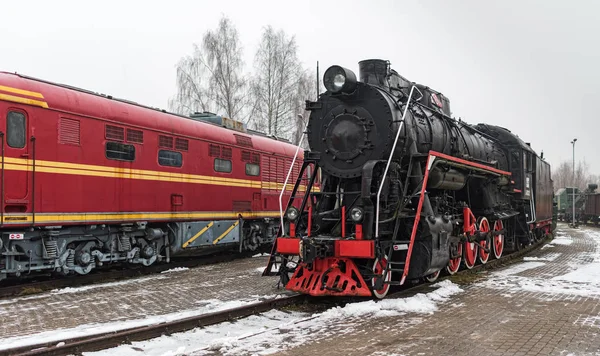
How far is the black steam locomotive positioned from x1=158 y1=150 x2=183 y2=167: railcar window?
4173 mm

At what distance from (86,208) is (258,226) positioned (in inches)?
249

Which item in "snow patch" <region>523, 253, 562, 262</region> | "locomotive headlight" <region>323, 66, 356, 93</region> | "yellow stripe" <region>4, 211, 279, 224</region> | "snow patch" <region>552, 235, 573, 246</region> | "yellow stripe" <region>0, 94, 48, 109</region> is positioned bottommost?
"snow patch" <region>552, 235, 573, 246</region>

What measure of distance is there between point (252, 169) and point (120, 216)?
5253 millimetres

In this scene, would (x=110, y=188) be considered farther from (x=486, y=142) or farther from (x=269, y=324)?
(x=486, y=142)

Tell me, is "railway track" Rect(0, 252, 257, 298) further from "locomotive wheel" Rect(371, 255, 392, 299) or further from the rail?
"locomotive wheel" Rect(371, 255, 392, 299)

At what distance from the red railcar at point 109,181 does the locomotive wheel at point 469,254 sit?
4.78 meters

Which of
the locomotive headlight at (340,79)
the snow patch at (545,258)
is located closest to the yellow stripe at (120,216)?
the locomotive headlight at (340,79)

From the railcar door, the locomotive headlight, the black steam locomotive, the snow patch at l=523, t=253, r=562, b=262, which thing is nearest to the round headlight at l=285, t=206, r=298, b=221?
the black steam locomotive

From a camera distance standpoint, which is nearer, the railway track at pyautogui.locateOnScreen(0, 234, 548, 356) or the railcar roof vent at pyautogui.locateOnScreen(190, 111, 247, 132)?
the railway track at pyautogui.locateOnScreen(0, 234, 548, 356)

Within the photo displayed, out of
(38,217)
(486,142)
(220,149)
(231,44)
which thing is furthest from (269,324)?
(231,44)

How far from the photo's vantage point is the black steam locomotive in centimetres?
788

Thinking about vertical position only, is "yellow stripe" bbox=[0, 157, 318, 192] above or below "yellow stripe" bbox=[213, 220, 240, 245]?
above

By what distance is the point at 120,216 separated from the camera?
10.8m

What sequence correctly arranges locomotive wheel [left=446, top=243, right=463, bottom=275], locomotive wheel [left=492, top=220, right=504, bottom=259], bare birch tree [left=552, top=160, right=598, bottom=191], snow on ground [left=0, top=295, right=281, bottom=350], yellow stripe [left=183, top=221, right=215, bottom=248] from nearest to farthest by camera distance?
snow on ground [left=0, top=295, right=281, bottom=350] → locomotive wheel [left=446, top=243, right=463, bottom=275] → yellow stripe [left=183, top=221, right=215, bottom=248] → locomotive wheel [left=492, top=220, right=504, bottom=259] → bare birch tree [left=552, top=160, right=598, bottom=191]
